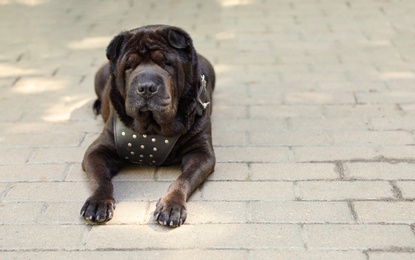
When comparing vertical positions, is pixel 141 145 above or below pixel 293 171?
above

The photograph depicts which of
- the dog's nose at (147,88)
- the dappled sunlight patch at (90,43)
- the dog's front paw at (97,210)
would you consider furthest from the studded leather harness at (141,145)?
the dappled sunlight patch at (90,43)

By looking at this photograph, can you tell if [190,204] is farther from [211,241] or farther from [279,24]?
[279,24]

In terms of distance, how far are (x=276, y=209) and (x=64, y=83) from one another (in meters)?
3.12

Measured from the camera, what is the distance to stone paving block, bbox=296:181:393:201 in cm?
386

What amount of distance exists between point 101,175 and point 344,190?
5.15 feet

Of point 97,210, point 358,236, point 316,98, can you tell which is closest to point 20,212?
point 97,210

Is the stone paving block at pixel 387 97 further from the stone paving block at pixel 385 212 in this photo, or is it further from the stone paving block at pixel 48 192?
the stone paving block at pixel 48 192

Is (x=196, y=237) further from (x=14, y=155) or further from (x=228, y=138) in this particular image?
(x=14, y=155)

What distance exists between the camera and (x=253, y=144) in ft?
15.4

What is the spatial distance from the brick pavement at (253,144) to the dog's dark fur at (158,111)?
0.11m

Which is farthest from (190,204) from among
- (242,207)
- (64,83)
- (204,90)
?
(64,83)

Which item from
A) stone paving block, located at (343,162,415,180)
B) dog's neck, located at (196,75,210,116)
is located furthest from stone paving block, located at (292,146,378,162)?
dog's neck, located at (196,75,210,116)

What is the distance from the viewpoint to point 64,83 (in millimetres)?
6078

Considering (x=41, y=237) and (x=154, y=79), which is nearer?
(x=41, y=237)
